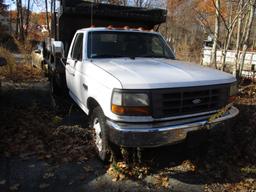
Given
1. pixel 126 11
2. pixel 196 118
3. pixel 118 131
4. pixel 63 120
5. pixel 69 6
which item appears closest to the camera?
pixel 118 131

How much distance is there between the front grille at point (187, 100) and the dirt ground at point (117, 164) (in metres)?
0.39

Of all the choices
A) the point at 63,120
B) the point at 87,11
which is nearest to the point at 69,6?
the point at 87,11

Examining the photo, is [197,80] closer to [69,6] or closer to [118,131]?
[118,131]

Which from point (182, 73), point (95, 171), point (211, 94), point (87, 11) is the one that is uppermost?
point (87, 11)

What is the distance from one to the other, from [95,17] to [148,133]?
14.9 ft

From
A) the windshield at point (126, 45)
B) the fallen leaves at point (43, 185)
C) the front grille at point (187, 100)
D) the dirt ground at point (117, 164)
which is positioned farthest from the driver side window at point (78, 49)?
the fallen leaves at point (43, 185)

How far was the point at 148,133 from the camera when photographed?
10.9 ft

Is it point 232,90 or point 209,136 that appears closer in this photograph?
point 209,136

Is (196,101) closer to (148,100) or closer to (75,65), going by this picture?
(148,100)

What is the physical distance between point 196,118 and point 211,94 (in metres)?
0.39

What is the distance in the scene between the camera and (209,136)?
12.3ft

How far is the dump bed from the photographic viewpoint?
259 inches

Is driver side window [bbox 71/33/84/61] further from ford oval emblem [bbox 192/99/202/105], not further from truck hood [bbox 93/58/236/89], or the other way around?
ford oval emblem [bbox 192/99/202/105]

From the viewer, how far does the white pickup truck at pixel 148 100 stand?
3.32 metres
